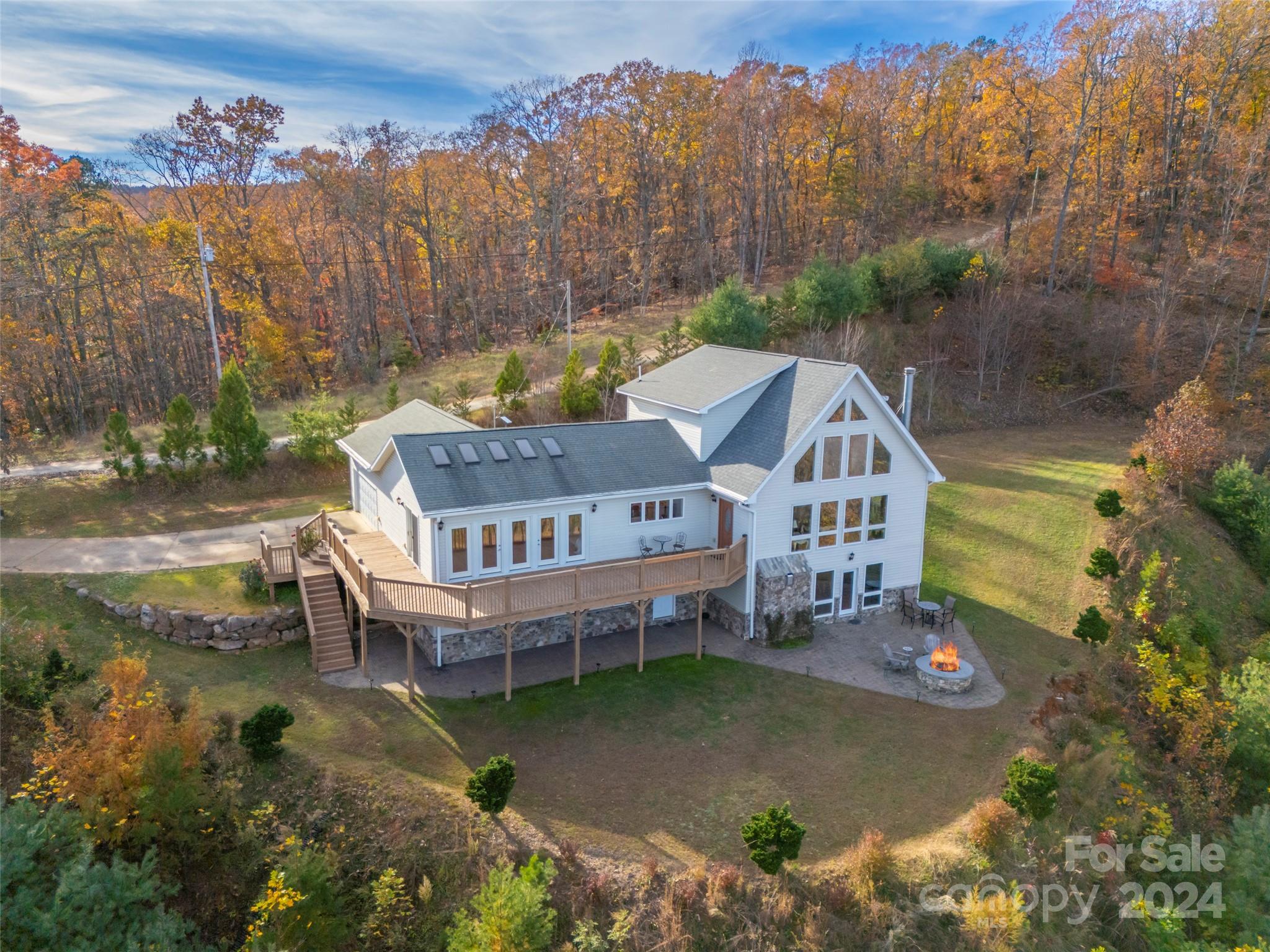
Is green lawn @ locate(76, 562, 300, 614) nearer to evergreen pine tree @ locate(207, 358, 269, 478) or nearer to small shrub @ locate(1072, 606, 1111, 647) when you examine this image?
evergreen pine tree @ locate(207, 358, 269, 478)

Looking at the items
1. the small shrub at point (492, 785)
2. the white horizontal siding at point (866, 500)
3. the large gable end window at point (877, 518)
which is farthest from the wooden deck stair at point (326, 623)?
the large gable end window at point (877, 518)

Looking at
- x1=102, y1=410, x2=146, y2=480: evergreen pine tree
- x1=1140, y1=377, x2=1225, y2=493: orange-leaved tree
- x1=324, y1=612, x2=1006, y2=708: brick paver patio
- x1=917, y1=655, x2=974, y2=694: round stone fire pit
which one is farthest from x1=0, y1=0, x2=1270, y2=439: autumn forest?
x1=917, y1=655, x2=974, y2=694: round stone fire pit

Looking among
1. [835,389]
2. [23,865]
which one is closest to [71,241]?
[23,865]

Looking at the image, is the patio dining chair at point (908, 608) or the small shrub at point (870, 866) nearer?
the small shrub at point (870, 866)

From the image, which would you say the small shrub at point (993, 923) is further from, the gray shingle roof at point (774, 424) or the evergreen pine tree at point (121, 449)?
the evergreen pine tree at point (121, 449)

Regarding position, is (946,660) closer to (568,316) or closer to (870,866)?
(870,866)

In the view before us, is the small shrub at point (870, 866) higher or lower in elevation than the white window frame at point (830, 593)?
lower

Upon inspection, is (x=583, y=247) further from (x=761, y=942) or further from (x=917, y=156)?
(x=761, y=942)

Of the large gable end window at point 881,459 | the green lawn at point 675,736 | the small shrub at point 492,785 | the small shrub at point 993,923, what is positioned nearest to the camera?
the small shrub at point 993,923
